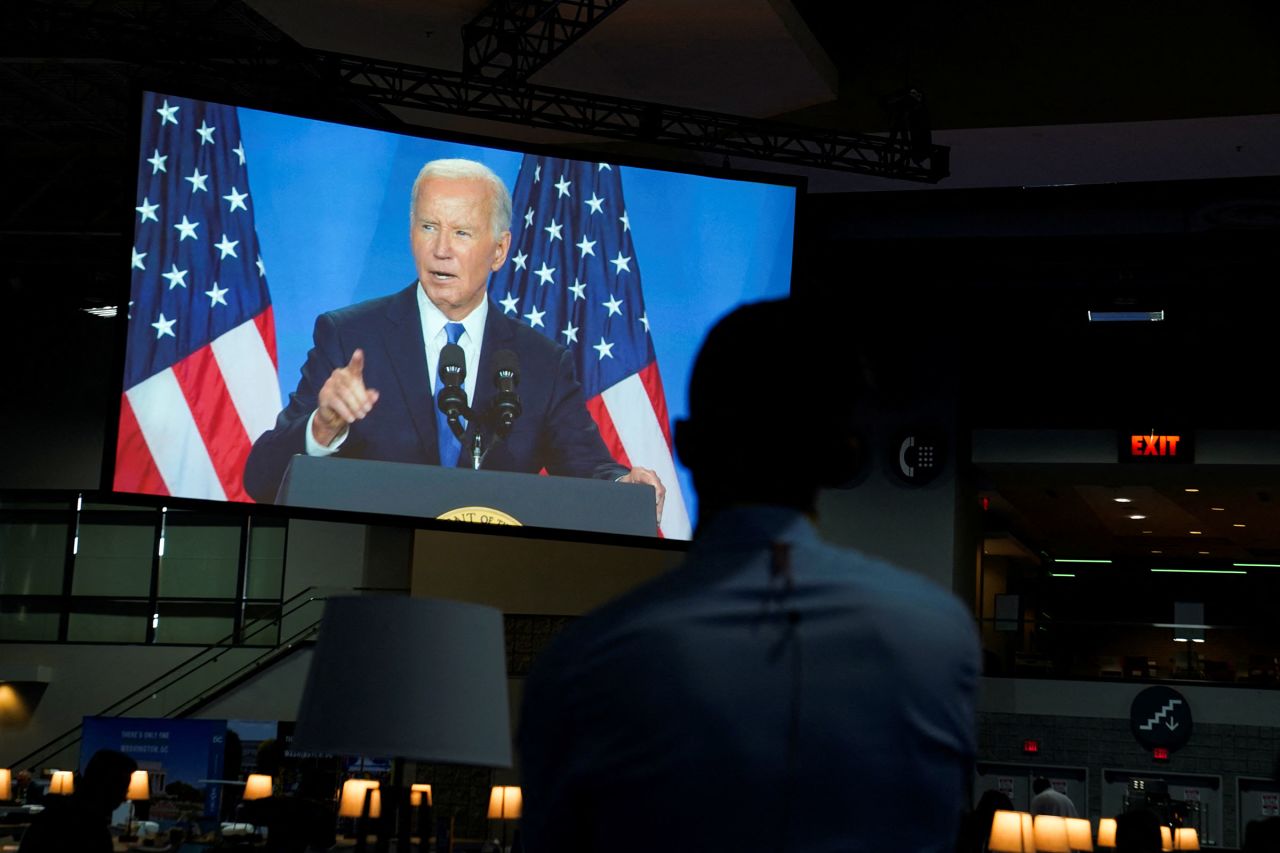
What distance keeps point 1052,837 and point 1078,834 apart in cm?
19

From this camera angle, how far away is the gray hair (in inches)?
330

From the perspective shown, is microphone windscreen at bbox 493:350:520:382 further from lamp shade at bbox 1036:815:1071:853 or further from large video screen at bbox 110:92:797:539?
lamp shade at bbox 1036:815:1071:853

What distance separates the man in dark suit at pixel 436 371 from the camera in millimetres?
7965

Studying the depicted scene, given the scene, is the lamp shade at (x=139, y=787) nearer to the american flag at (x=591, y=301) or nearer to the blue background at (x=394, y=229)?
the blue background at (x=394, y=229)

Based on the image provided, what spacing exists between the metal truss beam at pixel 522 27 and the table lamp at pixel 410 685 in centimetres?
560

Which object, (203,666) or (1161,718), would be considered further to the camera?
(203,666)

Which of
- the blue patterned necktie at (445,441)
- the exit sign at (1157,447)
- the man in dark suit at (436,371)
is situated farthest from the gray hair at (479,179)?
the exit sign at (1157,447)

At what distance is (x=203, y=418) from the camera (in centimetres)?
774

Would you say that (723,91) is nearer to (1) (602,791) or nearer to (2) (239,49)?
(2) (239,49)

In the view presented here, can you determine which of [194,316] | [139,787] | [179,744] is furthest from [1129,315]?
[179,744]

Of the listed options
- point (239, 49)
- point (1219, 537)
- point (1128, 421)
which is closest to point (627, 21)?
point (239, 49)

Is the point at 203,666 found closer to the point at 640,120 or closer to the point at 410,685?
the point at 640,120

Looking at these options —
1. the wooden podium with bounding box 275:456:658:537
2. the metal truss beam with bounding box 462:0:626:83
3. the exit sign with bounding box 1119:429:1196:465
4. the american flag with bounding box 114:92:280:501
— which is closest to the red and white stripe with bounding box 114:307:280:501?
the american flag with bounding box 114:92:280:501

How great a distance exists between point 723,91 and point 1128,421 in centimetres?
585
